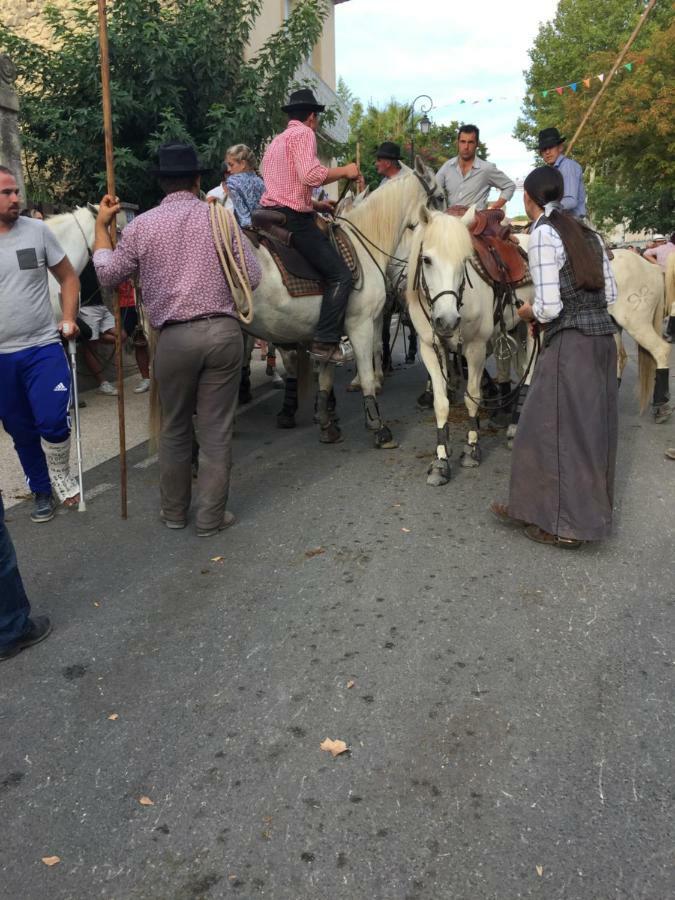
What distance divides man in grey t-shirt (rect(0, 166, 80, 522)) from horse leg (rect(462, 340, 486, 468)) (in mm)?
3110

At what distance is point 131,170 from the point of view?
→ 916 cm

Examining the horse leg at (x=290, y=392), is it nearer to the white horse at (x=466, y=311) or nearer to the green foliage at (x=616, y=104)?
the white horse at (x=466, y=311)

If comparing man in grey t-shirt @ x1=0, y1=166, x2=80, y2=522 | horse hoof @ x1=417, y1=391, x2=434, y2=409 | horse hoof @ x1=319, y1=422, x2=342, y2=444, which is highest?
man in grey t-shirt @ x1=0, y1=166, x2=80, y2=522

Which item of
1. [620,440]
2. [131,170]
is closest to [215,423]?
[620,440]

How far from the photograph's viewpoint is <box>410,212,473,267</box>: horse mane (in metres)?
4.97

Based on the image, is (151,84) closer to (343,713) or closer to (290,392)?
(290,392)

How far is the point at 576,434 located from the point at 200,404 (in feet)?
7.57

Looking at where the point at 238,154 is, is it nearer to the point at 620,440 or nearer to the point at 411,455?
the point at 411,455

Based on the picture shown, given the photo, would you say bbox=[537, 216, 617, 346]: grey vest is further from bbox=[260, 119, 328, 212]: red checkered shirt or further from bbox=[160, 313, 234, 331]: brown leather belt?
bbox=[260, 119, 328, 212]: red checkered shirt

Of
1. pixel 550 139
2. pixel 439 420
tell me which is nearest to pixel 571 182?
pixel 550 139

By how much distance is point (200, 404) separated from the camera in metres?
4.50

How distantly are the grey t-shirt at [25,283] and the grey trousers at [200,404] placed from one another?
834mm

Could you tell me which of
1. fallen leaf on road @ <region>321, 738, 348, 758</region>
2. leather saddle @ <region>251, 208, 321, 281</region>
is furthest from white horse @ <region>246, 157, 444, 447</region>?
fallen leaf on road @ <region>321, 738, 348, 758</region>

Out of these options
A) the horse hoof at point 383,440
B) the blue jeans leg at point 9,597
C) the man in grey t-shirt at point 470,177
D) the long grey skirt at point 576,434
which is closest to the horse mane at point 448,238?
the long grey skirt at point 576,434
